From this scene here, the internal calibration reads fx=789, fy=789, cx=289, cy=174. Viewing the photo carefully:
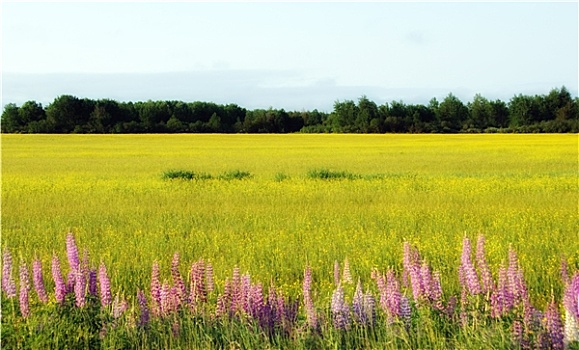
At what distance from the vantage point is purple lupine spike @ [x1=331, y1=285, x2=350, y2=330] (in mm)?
7008

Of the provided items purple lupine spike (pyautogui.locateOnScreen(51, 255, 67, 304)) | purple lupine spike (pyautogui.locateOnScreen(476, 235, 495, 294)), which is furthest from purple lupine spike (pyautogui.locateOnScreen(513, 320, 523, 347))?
purple lupine spike (pyautogui.locateOnScreen(51, 255, 67, 304))

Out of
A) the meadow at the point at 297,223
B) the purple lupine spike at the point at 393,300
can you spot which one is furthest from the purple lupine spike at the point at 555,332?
the purple lupine spike at the point at 393,300

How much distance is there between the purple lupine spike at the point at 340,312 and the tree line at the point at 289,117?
97761 mm

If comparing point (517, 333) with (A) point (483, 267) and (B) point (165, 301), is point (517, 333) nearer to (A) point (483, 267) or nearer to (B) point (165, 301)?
(A) point (483, 267)

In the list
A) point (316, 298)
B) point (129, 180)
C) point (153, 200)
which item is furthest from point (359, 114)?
point (316, 298)

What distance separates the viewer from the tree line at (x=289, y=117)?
10625 centimetres

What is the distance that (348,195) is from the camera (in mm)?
23016

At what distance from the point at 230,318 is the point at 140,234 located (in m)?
7.94

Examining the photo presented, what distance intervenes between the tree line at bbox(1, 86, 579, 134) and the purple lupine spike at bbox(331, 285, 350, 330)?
9776cm

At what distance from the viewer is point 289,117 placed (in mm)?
116375

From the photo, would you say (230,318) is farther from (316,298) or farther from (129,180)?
(129,180)

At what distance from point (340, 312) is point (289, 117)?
110m

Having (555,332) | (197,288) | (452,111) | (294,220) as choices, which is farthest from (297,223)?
(452,111)

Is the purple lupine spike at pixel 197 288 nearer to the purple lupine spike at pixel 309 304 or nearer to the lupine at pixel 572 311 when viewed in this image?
the purple lupine spike at pixel 309 304
